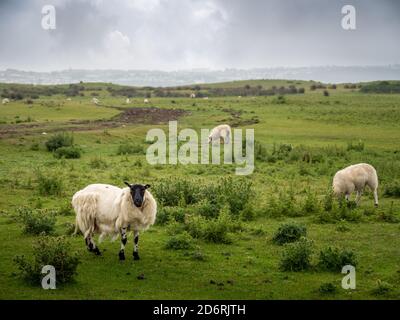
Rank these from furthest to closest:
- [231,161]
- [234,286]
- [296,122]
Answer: [296,122], [231,161], [234,286]

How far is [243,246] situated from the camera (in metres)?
14.7

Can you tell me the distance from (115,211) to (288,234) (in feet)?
15.9

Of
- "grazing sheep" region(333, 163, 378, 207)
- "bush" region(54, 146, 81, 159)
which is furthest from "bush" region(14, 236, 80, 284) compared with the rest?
"bush" region(54, 146, 81, 159)

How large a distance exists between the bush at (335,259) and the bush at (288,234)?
2051 millimetres

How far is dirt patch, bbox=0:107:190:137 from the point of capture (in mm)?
41781

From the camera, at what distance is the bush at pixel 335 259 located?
12.5 m

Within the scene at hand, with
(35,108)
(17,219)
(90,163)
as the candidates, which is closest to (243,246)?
(17,219)

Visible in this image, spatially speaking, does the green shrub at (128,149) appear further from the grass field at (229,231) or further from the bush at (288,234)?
the bush at (288,234)

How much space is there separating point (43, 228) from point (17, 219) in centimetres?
193

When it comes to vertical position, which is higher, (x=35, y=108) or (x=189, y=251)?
(x=35, y=108)

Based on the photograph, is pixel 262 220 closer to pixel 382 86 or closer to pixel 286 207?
pixel 286 207

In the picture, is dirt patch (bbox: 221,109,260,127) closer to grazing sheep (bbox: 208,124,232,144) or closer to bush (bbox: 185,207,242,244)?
grazing sheep (bbox: 208,124,232,144)

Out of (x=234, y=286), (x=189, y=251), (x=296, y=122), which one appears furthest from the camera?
(x=296, y=122)

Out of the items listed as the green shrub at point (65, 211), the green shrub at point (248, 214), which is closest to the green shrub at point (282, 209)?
the green shrub at point (248, 214)
